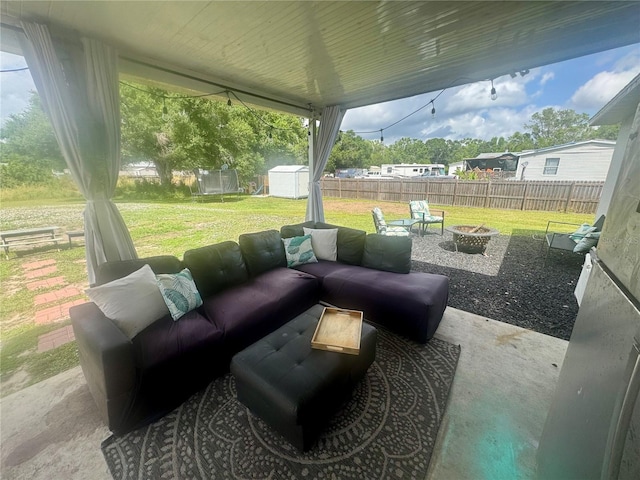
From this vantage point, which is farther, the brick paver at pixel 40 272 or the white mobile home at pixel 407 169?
the white mobile home at pixel 407 169

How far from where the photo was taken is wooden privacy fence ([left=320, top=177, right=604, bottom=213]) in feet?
20.5

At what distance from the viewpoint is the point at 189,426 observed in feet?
4.69

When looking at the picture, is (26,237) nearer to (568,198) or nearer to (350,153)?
(568,198)

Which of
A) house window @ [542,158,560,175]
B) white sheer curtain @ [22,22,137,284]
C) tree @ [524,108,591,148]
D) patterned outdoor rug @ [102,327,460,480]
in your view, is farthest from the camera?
tree @ [524,108,591,148]

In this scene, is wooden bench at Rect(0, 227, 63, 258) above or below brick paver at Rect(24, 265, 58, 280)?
above

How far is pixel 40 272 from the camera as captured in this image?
10.7ft

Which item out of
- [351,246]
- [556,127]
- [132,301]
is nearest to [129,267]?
[132,301]

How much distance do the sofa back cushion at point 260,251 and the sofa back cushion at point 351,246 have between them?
76 cm

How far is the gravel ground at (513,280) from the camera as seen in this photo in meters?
2.49

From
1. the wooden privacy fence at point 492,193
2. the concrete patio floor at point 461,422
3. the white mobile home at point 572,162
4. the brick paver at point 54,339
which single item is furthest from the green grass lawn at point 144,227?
the white mobile home at point 572,162

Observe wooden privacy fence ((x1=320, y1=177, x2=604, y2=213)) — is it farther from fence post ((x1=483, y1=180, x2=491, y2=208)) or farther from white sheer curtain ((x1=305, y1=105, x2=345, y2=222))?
white sheer curtain ((x1=305, y1=105, x2=345, y2=222))

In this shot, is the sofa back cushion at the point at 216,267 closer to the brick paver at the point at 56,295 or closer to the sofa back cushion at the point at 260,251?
the sofa back cushion at the point at 260,251

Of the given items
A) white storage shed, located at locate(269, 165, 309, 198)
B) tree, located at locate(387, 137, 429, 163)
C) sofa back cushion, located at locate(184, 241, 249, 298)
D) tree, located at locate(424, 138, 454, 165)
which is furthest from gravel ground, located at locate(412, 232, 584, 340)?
tree, located at locate(424, 138, 454, 165)

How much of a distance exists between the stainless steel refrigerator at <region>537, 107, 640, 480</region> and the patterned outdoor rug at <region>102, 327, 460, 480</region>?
60cm
